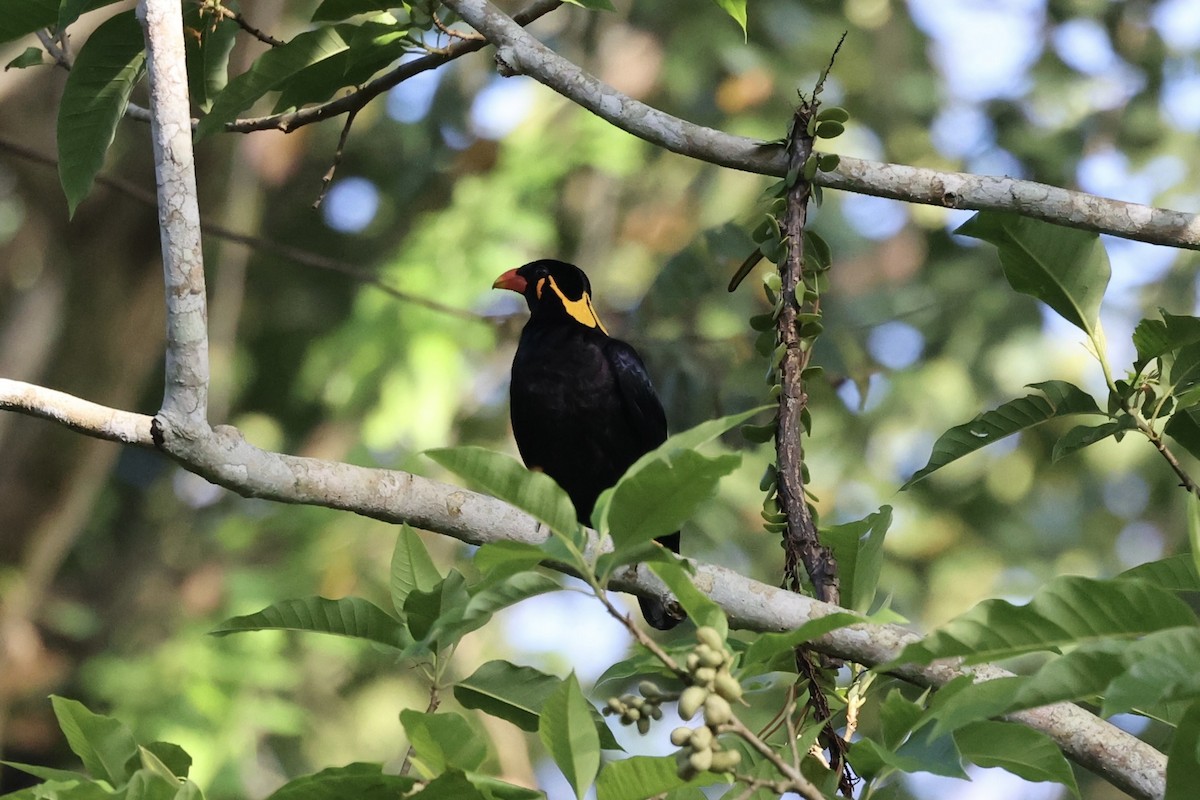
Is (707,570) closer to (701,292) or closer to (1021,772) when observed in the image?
(1021,772)

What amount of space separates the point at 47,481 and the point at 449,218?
2449mm

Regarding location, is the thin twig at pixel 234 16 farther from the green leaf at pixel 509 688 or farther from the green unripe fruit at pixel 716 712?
the green unripe fruit at pixel 716 712

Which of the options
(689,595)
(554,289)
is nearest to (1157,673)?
(689,595)

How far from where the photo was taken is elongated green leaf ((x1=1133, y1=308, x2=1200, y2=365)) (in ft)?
6.91

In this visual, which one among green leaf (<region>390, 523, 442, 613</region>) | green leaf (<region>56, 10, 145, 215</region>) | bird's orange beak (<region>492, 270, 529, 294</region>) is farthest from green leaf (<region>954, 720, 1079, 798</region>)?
bird's orange beak (<region>492, 270, 529, 294</region>)

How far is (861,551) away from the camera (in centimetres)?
212

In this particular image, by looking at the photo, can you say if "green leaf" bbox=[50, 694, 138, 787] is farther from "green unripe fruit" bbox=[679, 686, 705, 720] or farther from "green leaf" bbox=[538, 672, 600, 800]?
"green unripe fruit" bbox=[679, 686, 705, 720]

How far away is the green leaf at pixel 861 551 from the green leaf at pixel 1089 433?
380 millimetres

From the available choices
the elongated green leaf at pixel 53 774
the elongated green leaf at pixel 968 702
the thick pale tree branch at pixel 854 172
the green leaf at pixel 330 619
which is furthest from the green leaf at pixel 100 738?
the thick pale tree branch at pixel 854 172

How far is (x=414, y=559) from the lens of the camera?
6.45 feet

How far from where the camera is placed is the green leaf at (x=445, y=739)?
1572 millimetres

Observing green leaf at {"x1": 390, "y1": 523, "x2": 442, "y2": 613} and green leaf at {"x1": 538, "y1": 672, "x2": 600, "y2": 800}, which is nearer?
green leaf at {"x1": 538, "y1": 672, "x2": 600, "y2": 800}

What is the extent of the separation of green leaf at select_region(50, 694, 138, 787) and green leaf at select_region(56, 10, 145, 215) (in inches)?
47.0

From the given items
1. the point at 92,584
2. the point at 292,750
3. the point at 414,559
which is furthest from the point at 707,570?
the point at 92,584
